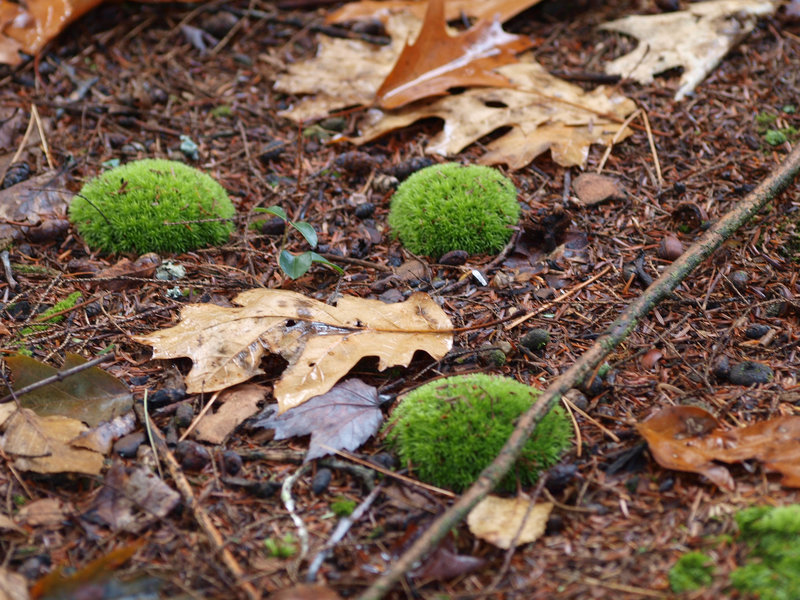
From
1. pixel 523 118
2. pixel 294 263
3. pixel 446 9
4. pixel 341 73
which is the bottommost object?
pixel 294 263

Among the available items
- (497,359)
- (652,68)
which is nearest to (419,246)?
(497,359)

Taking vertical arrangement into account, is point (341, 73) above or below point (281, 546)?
above

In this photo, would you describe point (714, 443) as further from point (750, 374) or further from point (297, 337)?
point (297, 337)

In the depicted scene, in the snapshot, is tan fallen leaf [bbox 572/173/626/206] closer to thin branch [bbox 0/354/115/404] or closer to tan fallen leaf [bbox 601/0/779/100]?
tan fallen leaf [bbox 601/0/779/100]

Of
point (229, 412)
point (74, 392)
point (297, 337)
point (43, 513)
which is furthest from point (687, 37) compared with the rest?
point (43, 513)

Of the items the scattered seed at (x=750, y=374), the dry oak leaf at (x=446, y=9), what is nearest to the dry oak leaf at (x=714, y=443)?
the scattered seed at (x=750, y=374)
